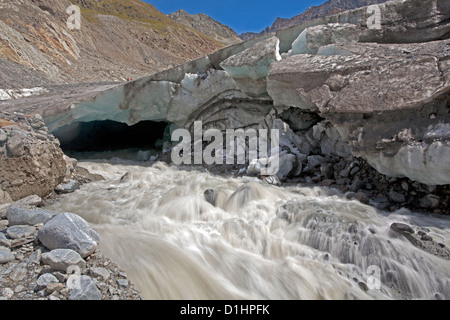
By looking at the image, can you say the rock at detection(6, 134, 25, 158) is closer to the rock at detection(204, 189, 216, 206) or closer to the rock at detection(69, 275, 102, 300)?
the rock at detection(204, 189, 216, 206)

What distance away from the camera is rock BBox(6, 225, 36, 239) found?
8.48 ft

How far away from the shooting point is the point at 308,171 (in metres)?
4.87

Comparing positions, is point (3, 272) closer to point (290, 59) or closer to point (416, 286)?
point (416, 286)

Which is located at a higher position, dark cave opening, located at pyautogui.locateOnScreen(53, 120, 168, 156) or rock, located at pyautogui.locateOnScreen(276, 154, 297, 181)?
dark cave opening, located at pyautogui.locateOnScreen(53, 120, 168, 156)

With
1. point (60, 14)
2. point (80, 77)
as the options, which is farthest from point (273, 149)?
point (60, 14)

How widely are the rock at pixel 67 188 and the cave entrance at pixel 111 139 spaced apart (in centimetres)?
263

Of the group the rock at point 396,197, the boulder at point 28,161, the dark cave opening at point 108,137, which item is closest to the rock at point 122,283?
the boulder at point 28,161

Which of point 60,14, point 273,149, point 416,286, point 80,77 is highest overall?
point 60,14

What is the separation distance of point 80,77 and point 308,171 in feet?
53.1

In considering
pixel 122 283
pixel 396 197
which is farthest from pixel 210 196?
pixel 396 197

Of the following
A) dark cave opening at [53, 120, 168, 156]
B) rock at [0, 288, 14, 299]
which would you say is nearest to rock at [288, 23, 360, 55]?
dark cave opening at [53, 120, 168, 156]

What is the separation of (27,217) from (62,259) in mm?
1070

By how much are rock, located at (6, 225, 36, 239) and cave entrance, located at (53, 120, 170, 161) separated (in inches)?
192

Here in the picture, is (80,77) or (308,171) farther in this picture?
(80,77)
